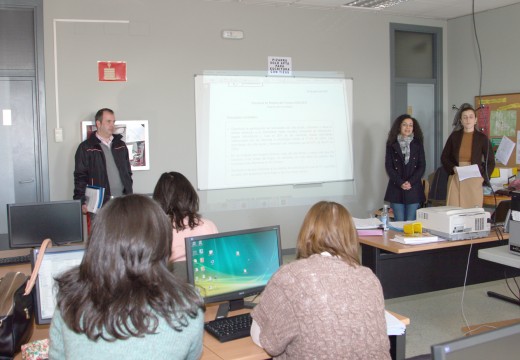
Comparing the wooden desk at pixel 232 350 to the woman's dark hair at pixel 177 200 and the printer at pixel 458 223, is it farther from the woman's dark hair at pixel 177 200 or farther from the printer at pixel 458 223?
the printer at pixel 458 223

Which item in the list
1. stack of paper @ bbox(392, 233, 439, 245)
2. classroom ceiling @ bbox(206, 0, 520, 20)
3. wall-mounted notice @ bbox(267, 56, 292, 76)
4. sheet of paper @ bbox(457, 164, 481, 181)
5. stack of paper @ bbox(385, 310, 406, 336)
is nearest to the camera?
stack of paper @ bbox(385, 310, 406, 336)

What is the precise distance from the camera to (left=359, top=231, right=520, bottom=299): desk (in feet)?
13.0

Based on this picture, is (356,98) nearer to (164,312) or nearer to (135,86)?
(135,86)

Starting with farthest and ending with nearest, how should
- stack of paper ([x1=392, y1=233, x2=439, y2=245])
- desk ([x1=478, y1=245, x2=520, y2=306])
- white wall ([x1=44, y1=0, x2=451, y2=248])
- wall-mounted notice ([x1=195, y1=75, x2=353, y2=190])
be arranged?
wall-mounted notice ([x1=195, y1=75, x2=353, y2=190]), white wall ([x1=44, y1=0, x2=451, y2=248]), stack of paper ([x1=392, y1=233, x2=439, y2=245]), desk ([x1=478, y1=245, x2=520, y2=306])

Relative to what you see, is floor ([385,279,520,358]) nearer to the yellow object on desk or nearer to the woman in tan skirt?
the yellow object on desk

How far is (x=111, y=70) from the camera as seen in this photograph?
528cm

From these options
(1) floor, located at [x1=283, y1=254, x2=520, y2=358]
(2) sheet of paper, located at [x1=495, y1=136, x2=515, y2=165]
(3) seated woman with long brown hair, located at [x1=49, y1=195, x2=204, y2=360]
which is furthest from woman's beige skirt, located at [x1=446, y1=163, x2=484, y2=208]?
(3) seated woman with long brown hair, located at [x1=49, y1=195, x2=204, y2=360]

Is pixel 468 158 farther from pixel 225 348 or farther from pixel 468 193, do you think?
pixel 225 348

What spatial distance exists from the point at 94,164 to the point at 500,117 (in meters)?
4.65

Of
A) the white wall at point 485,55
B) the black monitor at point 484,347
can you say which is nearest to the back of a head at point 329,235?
the black monitor at point 484,347

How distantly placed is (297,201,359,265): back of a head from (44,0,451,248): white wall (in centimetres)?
379

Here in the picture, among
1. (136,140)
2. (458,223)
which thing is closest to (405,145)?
(458,223)

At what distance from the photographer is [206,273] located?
2.28 meters

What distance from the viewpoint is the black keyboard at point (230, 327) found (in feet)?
6.77
